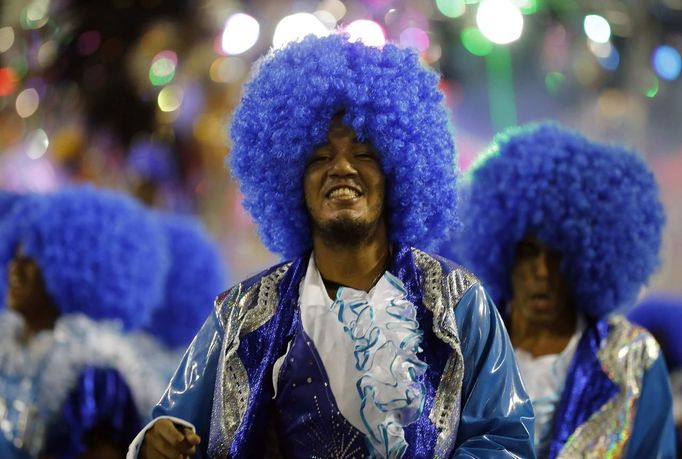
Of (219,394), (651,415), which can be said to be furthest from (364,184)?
(651,415)

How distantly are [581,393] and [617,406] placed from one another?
0.18 m

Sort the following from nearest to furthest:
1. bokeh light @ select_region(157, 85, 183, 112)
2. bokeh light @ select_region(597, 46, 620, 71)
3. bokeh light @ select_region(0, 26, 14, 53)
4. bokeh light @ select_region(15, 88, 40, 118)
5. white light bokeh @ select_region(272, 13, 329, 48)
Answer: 1. white light bokeh @ select_region(272, 13, 329, 48)
2. bokeh light @ select_region(0, 26, 14, 53)
3. bokeh light @ select_region(597, 46, 620, 71)
4. bokeh light @ select_region(15, 88, 40, 118)
5. bokeh light @ select_region(157, 85, 183, 112)

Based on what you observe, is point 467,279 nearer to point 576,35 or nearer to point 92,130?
point 576,35

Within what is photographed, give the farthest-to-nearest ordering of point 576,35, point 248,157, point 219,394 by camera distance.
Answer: point 576,35 → point 248,157 → point 219,394

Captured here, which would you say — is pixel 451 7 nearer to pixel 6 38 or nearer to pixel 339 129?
pixel 6 38

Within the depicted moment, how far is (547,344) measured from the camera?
Answer: 5.55 metres

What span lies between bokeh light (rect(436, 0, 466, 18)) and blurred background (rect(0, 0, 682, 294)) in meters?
0.01

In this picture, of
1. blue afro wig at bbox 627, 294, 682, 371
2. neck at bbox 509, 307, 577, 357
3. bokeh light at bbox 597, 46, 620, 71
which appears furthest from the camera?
bokeh light at bbox 597, 46, 620, 71

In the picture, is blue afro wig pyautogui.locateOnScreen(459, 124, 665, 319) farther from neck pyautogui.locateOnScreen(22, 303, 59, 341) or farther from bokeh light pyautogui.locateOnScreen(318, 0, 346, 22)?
bokeh light pyautogui.locateOnScreen(318, 0, 346, 22)

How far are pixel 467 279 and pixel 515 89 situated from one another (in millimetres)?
8866

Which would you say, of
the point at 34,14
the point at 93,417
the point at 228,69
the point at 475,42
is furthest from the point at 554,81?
the point at 93,417

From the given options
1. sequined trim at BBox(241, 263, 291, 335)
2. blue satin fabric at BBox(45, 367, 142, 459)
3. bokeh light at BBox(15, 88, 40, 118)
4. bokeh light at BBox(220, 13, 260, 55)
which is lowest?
blue satin fabric at BBox(45, 367, 142, 459)

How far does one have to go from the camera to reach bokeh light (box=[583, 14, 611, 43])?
11.5 m

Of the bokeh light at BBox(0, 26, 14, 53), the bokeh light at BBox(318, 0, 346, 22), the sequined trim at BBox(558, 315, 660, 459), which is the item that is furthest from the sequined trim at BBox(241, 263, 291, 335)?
the bokeh light at BBox(0, 26, 14, 53)
